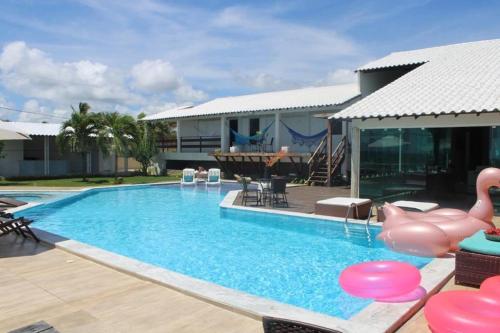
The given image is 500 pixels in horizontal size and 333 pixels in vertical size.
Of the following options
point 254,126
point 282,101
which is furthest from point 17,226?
point 254,126

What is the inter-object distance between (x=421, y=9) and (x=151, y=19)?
8.42 meters

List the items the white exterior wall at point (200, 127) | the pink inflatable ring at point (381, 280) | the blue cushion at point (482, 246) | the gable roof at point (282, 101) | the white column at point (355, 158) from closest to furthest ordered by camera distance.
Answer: the pink inflatable ring at point (381, 280) < the blue cushion at point (482, 246) < the white column at point (355, 158) < the gable roof at point (282, 101) < the white exterior wall at point (200, 127)

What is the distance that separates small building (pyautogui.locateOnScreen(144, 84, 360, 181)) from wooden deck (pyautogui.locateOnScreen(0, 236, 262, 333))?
45.0ft

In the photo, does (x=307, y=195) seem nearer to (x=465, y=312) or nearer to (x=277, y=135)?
(x=277, y=135)

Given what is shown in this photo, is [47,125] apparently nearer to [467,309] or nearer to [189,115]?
[189,115]

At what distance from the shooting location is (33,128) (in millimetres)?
25203

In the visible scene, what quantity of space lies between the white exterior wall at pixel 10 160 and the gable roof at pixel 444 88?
19846 millimetres

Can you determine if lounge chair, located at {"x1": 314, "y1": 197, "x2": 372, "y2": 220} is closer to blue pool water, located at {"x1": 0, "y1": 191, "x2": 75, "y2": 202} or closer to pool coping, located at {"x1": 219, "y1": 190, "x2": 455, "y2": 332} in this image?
pool coping, located at {"x1": 219, "y1": 190, "x2": 455, "y2": 332}

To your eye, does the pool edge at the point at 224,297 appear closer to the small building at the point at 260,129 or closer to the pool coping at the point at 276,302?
the pool coping at the point at 276,302

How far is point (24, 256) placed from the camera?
21.1ft

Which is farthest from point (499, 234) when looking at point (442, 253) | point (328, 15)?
point (328, 15)

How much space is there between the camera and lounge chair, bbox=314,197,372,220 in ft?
34.0

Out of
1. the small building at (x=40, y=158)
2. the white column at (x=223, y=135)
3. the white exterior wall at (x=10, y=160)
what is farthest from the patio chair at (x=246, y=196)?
the white exterior wall at (x=10, y=160)

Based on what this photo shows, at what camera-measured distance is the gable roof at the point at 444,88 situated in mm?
10461
